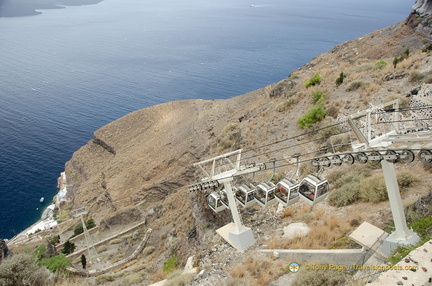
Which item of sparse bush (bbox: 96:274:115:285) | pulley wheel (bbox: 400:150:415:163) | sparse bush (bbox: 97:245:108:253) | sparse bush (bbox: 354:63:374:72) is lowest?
sparse bush (bbox: 97:245:108:253)

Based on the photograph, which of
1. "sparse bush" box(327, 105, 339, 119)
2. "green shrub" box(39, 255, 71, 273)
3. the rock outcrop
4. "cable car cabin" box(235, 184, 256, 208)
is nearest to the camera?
"cable car cabin" box(235, 184, 256, 208)

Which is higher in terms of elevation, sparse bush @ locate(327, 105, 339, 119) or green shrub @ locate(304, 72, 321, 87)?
green shrub @ locate(304, 72, 321, 87)

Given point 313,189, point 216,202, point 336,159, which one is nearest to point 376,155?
point 336,159

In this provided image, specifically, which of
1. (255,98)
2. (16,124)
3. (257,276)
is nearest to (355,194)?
(257,276)

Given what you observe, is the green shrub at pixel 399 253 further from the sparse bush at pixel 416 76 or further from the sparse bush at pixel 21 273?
the sparse bush at pixel 416 76

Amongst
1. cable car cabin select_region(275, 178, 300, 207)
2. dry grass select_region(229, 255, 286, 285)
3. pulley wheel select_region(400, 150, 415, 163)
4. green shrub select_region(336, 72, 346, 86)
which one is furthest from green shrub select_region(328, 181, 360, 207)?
green shrub select_region(336, 72, 346, 86)

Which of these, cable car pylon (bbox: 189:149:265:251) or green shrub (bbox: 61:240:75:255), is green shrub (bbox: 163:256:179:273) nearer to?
cable car pylon (bbox: 189:149:265:251)
